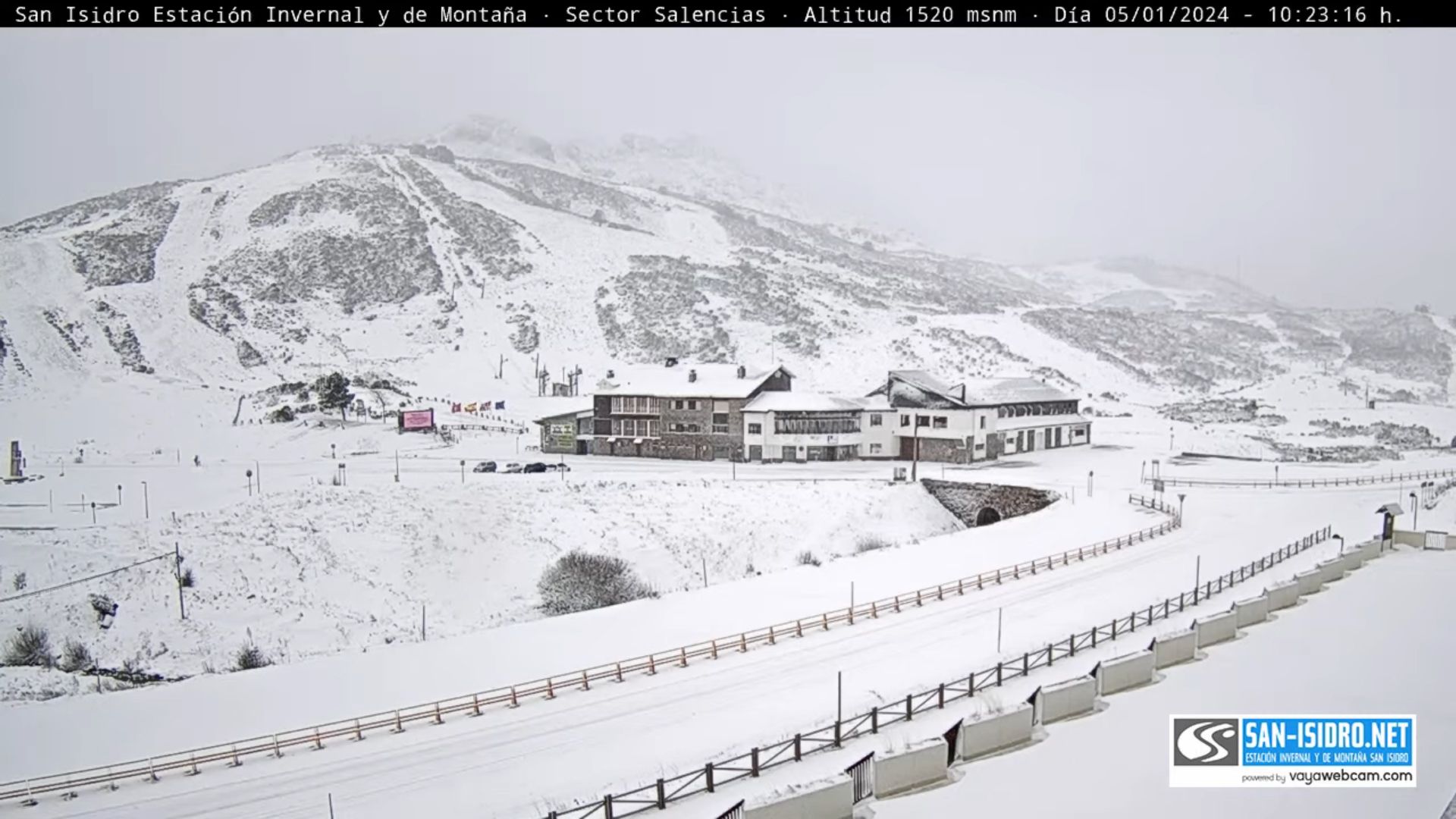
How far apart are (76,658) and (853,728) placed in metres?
23.8

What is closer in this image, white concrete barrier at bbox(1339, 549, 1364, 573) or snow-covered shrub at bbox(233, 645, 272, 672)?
snow-covered shrub at bbox(233, 645, 272, 672)

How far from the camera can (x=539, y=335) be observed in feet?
317

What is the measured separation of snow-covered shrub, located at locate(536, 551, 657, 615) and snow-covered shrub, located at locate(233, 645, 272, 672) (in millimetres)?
8843

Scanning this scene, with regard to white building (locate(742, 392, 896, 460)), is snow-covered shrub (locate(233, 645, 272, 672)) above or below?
below

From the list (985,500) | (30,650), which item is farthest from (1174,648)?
(30,650)

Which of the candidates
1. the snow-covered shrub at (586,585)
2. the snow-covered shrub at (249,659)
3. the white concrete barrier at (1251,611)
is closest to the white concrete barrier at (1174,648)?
the white concrete barrier at (1251,611)

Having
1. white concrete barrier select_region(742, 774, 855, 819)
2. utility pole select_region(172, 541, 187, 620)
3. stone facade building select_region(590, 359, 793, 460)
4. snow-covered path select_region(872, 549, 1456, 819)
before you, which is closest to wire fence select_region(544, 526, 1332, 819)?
white concrete barrier select_region(742, 774, 855, 819)

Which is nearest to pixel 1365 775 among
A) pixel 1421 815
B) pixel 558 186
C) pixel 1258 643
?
pixel 1421 815

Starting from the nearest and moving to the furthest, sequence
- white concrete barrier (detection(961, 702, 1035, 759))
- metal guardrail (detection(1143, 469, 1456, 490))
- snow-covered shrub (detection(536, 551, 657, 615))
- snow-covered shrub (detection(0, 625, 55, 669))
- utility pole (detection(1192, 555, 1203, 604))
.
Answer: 1. white concrete barrier (detection(961, 702, 1035, 759))
2. utility pole (detection(1192, 555, 1203, 604))
3. snow-covered shrub (detection(0, 625, 55, 669))
4. snow-covered shrub (detection(536, 551, 657, 615))
5. metal guardrail (detection(1143, 469, 1456, 490))

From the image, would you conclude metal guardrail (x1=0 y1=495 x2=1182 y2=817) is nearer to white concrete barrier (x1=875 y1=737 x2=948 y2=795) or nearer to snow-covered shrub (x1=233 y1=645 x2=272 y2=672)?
white concrete barrier (x1=875 y1=737 x2=948 y2=795)

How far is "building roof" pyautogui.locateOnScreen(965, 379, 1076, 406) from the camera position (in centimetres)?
5447

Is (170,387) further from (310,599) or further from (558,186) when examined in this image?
(558,186)

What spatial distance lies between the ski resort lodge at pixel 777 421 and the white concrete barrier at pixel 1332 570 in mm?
24607

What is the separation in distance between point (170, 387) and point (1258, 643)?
72.3 m
